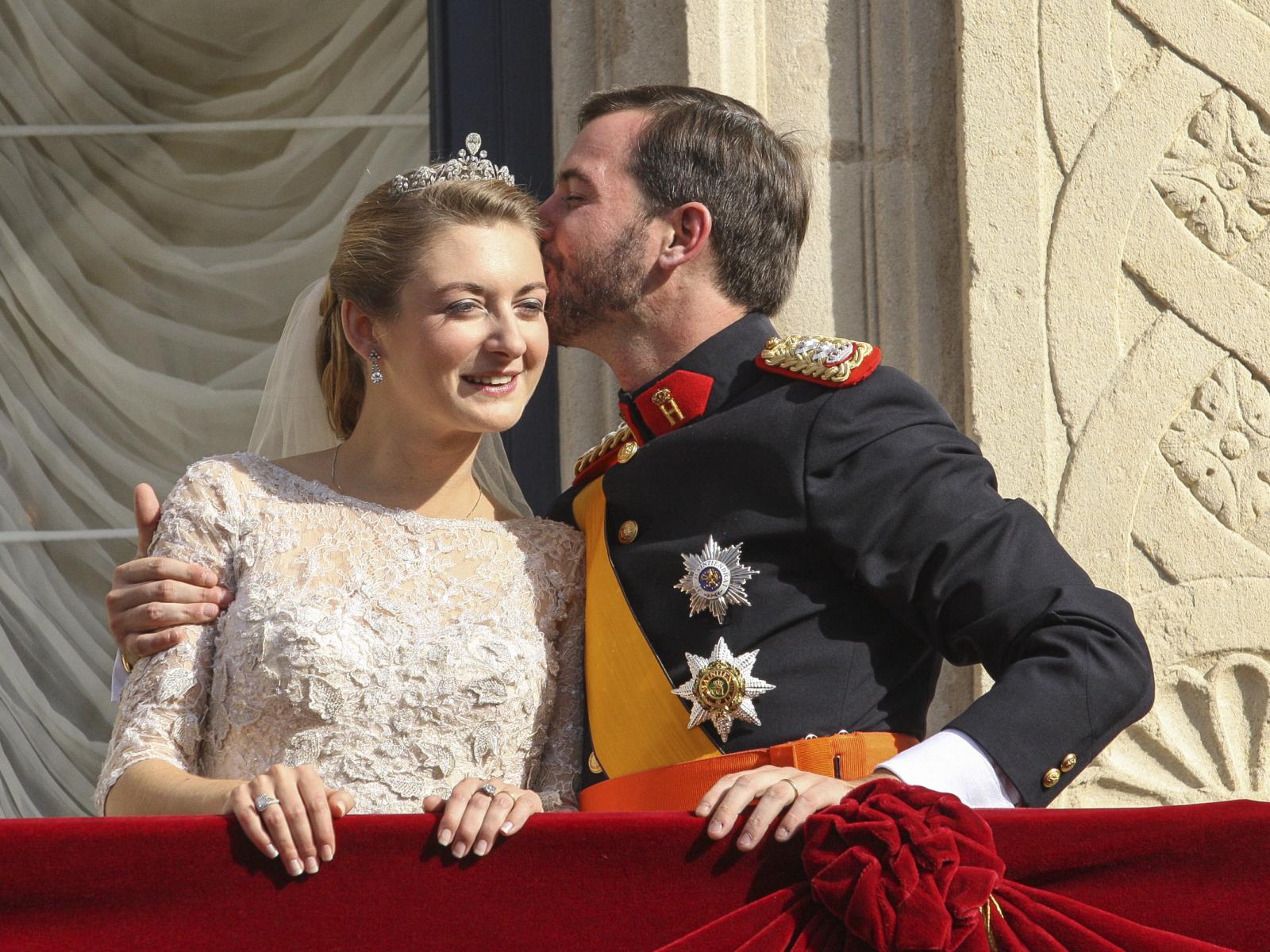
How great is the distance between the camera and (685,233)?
98.7 inches

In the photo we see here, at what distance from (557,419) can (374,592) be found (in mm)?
965

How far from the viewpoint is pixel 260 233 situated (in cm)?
353

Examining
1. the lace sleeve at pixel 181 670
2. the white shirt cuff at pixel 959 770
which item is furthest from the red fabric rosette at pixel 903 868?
the lace sleeve at pixel 181 670

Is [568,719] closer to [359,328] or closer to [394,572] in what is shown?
[394,572]

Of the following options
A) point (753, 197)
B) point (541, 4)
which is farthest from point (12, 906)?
point (541, 4)

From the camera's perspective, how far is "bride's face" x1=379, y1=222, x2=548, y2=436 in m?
2.37

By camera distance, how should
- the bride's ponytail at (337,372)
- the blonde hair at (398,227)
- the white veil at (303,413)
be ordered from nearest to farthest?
the blonde hair at (398,227) < the bride's ponytail at (337,372) < the white veil at (303,413)

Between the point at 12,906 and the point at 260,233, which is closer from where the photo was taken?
the point at 12,906

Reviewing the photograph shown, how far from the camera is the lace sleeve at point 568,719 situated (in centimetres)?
229

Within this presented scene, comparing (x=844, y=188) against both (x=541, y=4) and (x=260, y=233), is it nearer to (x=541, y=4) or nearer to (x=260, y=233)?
(x=541, y=4)

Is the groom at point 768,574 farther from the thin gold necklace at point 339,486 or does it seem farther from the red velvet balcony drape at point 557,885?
the thin gold necklace at point 339,486

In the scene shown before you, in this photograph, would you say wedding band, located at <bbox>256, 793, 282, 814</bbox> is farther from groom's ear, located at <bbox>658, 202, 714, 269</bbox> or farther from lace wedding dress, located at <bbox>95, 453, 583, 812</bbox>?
groom's ear, located at <bbox>658, 202, 714, 269</bbox>

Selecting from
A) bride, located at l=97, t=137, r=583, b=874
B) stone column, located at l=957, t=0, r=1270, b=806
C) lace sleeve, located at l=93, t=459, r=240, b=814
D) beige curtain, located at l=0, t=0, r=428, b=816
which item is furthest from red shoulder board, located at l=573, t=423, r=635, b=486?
beige curtain, located at l=0, t=0, r=428, b=816

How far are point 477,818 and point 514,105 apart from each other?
6.34ft
